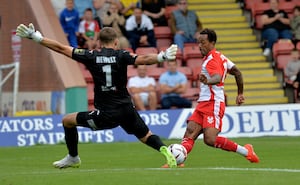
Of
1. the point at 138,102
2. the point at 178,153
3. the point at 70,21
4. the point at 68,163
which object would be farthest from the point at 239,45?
the point at 68,163

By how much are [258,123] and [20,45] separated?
6648mm

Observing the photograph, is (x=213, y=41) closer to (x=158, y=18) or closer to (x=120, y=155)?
(x=120, y=155)

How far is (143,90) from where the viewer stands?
79.9ft

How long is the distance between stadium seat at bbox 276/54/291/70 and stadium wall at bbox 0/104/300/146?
4.22 meters

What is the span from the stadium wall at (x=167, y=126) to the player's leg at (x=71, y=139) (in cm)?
827

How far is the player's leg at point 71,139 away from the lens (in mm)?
13719

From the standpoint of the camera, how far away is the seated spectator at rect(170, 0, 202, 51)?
27047 mm

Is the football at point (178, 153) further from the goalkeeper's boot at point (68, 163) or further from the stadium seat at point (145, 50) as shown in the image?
the stadium seat at point (145, 50)

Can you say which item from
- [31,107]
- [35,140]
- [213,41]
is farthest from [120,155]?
[31,107]

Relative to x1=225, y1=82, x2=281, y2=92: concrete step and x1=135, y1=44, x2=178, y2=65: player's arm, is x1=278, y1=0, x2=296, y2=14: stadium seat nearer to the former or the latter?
x1=225, y1=82, x2=281, y2=92: concrete step

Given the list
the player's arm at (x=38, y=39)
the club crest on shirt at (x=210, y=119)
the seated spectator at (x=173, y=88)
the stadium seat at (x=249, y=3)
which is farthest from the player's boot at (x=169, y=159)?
the stadium seat at (x=249, y=3)

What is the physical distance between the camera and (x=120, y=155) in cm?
1756

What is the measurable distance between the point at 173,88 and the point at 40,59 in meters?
3.61

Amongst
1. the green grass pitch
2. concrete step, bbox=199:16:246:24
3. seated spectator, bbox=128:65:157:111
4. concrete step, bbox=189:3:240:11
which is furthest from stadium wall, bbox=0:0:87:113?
concrete step, bbox=189:3:240:11
